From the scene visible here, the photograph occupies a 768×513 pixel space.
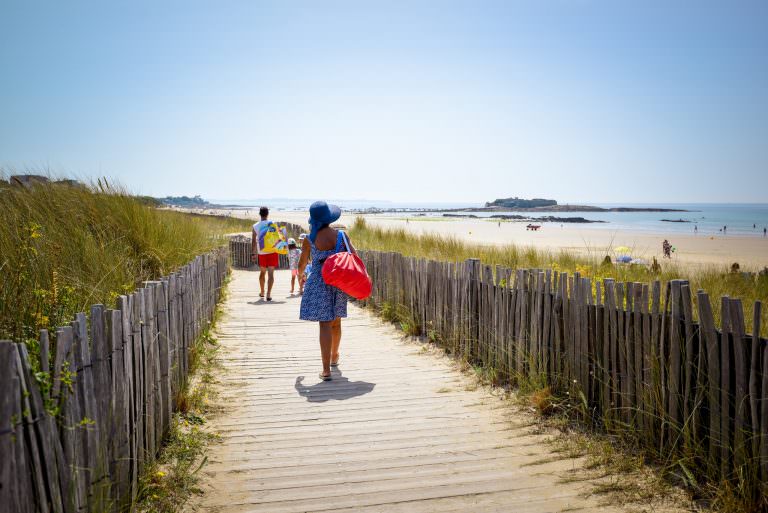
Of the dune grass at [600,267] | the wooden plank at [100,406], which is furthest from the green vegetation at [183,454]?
the dune grass at [600,267]

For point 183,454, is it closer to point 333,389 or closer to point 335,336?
point 333,389

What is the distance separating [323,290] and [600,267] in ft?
16.9

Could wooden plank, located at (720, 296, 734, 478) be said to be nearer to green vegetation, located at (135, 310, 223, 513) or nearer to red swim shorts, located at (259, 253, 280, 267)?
green vegetation, located at (135, 310, 223, 513)

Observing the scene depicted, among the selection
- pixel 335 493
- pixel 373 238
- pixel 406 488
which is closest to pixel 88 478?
pixel 335 493

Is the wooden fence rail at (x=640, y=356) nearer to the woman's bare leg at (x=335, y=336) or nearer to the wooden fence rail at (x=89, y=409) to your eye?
the woman's bare leg at (x=335, y=336)

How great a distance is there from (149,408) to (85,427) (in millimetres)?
1018

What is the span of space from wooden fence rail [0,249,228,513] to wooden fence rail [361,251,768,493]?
3.15 m

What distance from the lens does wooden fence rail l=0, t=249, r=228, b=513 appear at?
1.92 metres

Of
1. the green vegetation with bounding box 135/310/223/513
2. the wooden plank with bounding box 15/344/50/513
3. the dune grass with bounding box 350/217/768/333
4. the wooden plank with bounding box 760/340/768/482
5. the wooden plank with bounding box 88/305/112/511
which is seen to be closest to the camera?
the wooden plank with bounding box 15/344/50/513

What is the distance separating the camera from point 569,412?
4355 millimetres

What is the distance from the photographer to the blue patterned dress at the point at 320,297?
5.46 meters

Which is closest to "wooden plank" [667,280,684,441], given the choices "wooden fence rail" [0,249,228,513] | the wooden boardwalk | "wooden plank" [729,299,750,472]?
"wooden plank" [729,299,750,472]

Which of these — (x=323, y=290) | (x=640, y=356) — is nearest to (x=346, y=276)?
(x=323, y=290)

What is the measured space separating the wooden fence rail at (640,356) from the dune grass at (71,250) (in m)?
3.56
